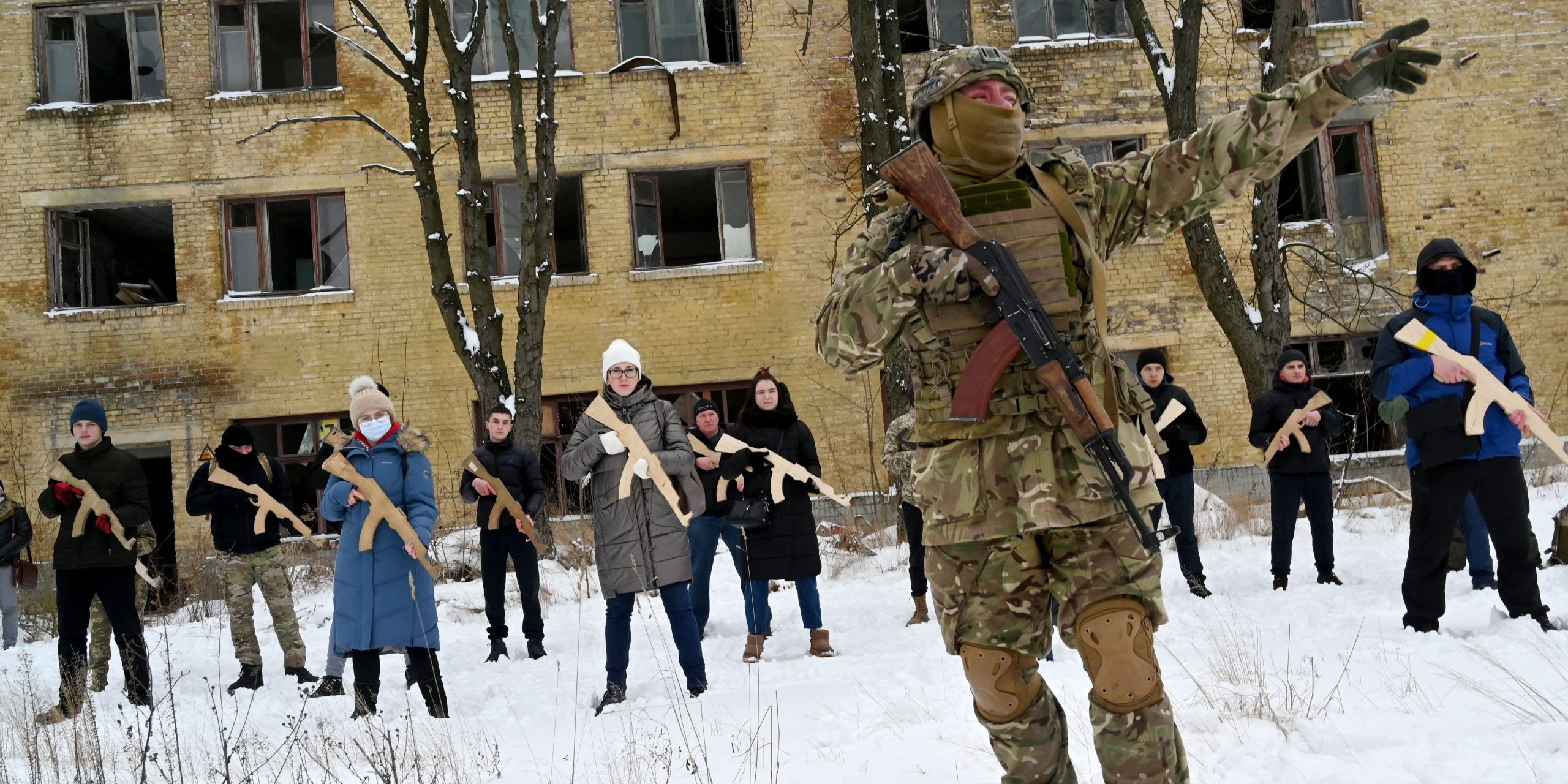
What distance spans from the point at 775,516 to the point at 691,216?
9224 mm

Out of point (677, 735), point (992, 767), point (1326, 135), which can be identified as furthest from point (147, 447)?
point (1326, 135)

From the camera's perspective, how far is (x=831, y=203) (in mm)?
15867

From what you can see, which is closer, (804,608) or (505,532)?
(804,608)

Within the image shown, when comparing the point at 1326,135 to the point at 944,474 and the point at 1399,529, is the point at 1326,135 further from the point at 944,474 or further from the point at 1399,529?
the point at 944,474

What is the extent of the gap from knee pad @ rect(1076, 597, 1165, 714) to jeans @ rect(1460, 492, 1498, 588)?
4713 millimetres

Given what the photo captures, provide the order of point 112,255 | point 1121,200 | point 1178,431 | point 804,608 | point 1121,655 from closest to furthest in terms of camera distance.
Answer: point 1121,655
point 1121,200
point 804,608
point 1178,431
point 112,255

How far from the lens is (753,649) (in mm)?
7555

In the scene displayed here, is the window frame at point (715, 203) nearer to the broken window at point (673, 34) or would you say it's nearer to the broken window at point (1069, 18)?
the broken window at point (673, 34)

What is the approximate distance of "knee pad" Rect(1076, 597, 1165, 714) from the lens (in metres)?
3.03

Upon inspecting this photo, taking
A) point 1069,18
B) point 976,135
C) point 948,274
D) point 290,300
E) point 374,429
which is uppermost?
point 1069,18

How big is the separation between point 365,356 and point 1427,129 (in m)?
14.7

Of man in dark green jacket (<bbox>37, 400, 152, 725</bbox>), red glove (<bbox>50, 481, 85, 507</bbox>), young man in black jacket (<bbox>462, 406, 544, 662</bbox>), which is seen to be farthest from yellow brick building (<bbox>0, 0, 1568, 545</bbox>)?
red glove (<bbox>50, 481, 85, 507</bbox>)

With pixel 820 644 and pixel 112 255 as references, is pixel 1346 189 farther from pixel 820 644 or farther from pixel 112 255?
pixel 112 255

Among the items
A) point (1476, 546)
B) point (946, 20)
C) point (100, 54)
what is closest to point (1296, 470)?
point (1476, 546)
